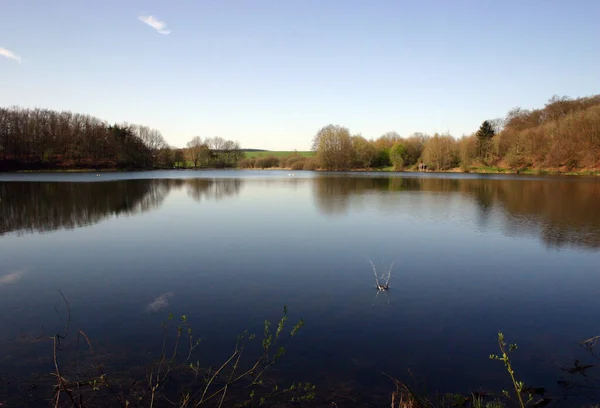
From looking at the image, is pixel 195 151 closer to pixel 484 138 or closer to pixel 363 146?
pixel 363 146

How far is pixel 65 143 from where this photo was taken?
72.3m

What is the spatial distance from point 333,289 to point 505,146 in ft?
250

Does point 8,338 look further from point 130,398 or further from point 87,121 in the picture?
point 87,121

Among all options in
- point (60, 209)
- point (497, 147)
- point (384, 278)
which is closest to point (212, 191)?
point (60, 209)

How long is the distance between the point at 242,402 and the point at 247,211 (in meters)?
16.2

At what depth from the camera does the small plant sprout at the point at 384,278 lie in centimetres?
814

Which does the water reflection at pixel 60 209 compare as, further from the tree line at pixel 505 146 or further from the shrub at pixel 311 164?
the shrub at pixel 311 164

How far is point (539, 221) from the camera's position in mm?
16859

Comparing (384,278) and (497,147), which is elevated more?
(497,147)

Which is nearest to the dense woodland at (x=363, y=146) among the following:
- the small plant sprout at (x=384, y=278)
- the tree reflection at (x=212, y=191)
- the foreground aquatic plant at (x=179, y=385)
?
the tree reflection at (x=212, y=191)

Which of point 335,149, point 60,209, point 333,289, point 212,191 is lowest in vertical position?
point 333,289

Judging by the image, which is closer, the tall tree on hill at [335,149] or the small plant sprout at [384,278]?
the small plant sprout at [384,278]

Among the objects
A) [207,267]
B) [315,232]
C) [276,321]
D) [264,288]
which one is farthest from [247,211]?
[276,321]

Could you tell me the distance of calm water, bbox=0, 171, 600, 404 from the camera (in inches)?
212
